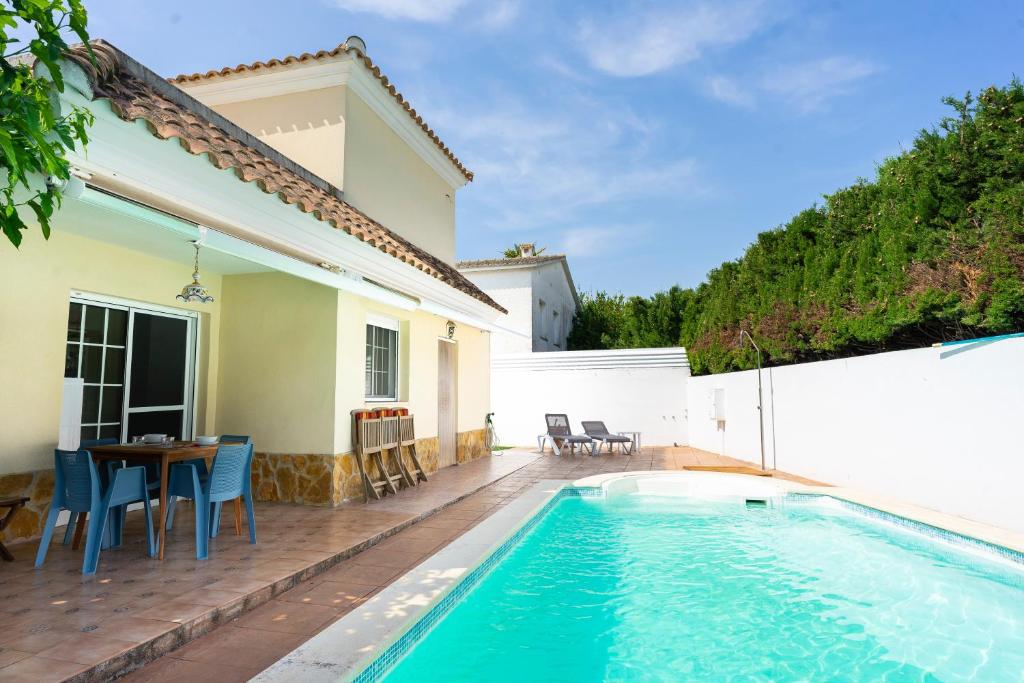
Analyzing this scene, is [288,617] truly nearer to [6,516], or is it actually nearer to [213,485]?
[213,485]

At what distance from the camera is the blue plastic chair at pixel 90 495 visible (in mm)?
5285

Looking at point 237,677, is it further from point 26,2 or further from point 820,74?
point 820,74

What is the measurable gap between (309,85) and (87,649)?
10.0 m

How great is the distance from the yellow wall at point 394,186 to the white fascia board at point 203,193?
9.84ft

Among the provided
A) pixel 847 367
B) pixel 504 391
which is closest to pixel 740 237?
pixel 847 367

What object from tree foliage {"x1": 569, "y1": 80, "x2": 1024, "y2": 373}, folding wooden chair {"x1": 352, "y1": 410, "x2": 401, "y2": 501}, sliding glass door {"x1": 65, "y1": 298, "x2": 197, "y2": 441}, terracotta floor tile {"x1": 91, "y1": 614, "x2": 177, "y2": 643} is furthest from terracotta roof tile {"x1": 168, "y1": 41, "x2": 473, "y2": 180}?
terracotta floor tile {"x1": 91, "y1": 614, "x2": 177, "y2": 643}

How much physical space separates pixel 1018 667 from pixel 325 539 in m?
6.53

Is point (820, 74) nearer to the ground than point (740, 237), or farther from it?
farther from it

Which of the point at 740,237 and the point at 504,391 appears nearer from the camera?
the point at 740,237

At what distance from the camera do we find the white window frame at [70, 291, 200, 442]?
748 centimetres

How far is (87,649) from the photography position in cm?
371

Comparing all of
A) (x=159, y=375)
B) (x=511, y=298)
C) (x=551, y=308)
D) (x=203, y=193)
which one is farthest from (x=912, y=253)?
(x=551, y=308)

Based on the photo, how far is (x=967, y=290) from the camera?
24.9 feet

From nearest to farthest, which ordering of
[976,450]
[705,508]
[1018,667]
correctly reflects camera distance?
1. [1018,667]
2. [976,450]
3. [705,508]
